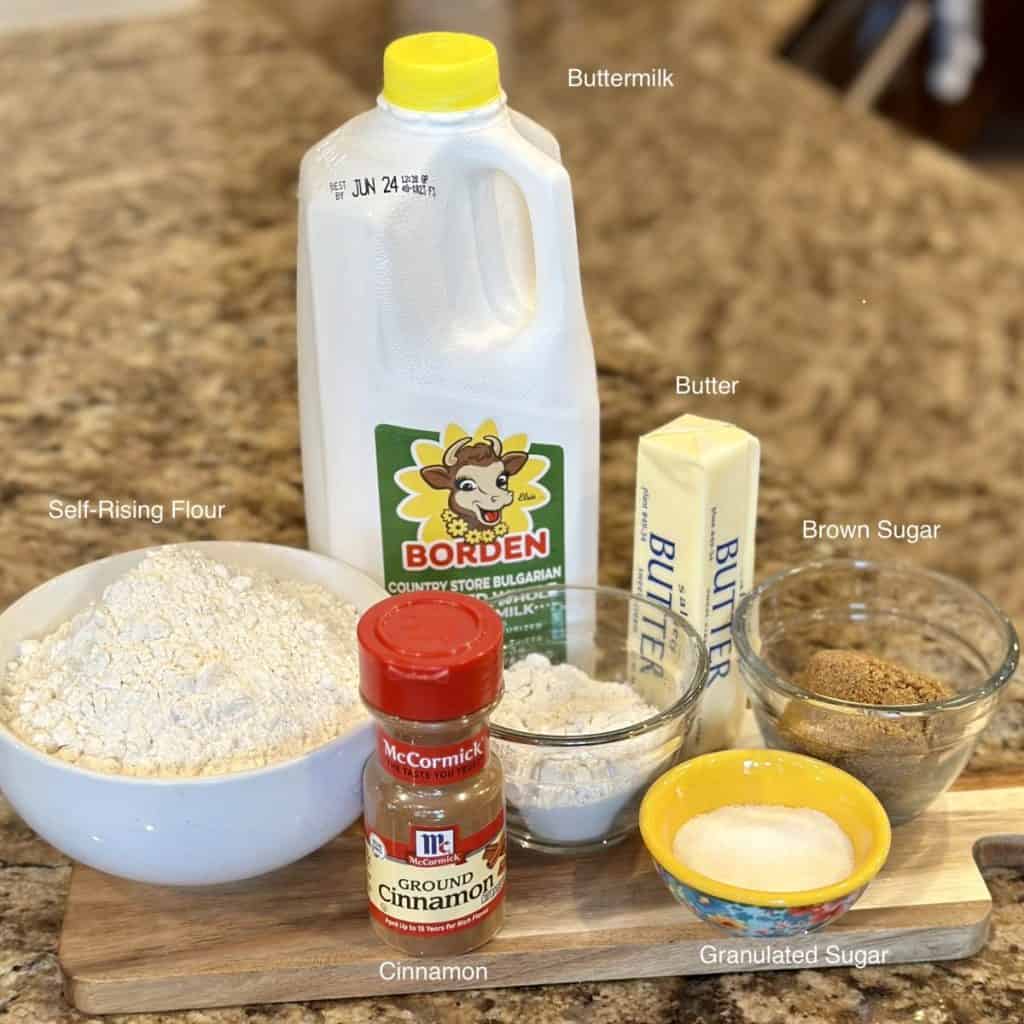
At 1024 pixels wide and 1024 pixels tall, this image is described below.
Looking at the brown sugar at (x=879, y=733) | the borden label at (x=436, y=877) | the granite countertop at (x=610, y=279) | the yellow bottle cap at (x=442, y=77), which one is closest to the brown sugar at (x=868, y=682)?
the brown sugar at (x=879, y=733)

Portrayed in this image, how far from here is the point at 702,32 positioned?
7.00 ft

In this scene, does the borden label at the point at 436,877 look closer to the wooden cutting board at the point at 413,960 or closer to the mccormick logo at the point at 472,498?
the wooden cutting board at the point at 413,960

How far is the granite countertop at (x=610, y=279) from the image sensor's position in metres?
1.27

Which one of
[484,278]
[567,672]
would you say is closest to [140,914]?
[567,672]

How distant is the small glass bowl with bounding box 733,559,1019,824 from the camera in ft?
2.81

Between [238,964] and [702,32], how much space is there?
5.38ft

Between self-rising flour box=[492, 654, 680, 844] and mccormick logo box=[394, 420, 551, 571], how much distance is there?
0.10 m

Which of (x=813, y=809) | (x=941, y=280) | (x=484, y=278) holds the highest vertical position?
(x=484, y=278)

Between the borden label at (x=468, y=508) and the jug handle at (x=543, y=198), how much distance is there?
0.32 feet

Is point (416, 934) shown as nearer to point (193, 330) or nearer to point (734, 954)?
point (734, 954)

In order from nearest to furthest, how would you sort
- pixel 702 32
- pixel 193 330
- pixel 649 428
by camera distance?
pixel 649 428
pixel 193 330
pixel 702 32

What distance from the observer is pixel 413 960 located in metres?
0.81

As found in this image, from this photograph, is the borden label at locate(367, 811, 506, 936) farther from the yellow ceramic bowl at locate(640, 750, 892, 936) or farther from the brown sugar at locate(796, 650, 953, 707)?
the brown sugar at locate(796, 650, 953, 707)

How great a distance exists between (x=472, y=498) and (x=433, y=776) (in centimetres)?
22
